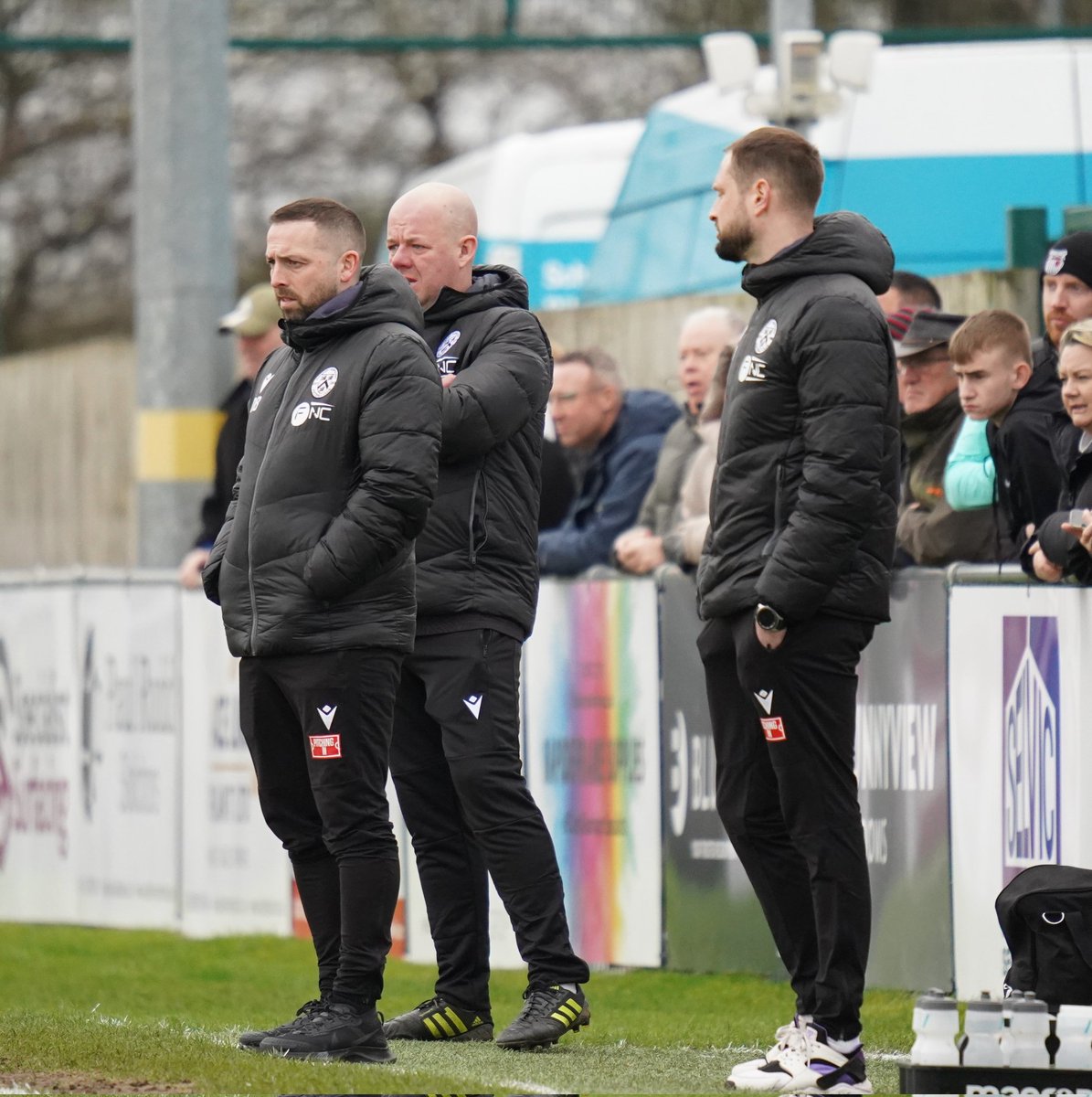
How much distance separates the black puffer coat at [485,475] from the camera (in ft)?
23.0

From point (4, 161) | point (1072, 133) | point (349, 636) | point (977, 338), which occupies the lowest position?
point (349, 636)

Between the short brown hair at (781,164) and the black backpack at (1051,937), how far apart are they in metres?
1.84

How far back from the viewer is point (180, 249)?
12.1 metres

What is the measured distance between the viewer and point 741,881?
30.3 ft

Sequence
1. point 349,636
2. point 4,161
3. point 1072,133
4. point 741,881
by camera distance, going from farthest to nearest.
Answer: point 4,161 < point 1072,133 < point 741,881 < point 349,636

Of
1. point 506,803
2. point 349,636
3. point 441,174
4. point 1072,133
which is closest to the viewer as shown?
point 349,636

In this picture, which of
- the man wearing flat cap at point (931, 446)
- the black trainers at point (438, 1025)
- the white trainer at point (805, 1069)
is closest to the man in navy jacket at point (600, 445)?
the man wearing flat cap at point (931, 446)

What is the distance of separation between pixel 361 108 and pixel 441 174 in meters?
15.9

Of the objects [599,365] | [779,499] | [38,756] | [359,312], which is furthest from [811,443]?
[38,756]

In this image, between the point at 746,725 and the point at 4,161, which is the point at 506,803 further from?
the point at 4,161

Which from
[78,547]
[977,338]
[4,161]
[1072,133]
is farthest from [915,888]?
[4,161]

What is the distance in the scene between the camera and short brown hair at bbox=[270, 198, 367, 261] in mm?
6805

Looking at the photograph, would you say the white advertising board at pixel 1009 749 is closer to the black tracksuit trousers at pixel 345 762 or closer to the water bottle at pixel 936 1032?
the water bottle at pixel 936 1032

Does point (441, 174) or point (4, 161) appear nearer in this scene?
point (441, 174)
